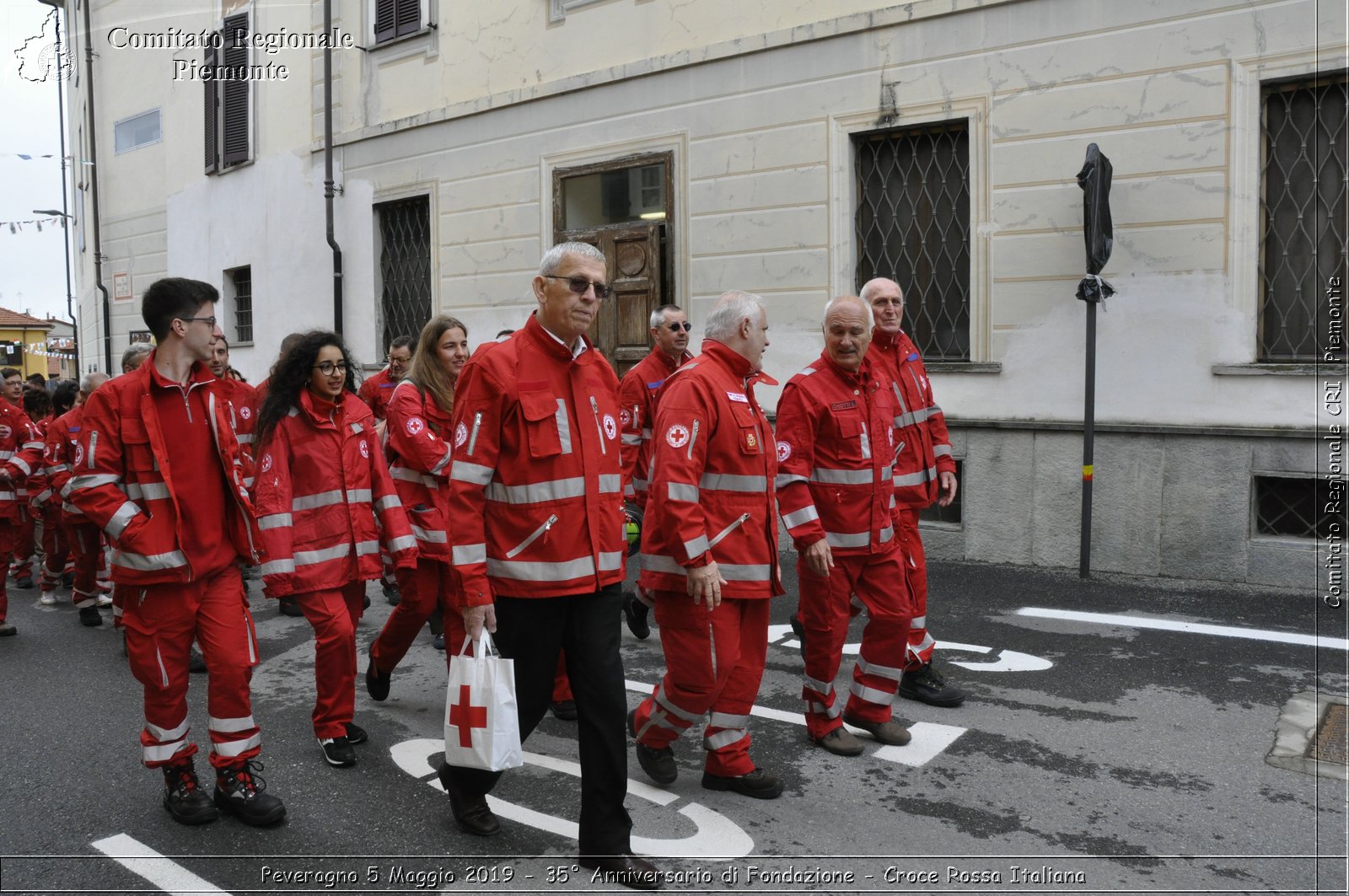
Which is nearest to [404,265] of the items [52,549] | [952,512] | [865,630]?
[52,549]

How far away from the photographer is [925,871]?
355cm

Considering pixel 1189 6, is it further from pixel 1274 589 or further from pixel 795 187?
pixel 1274 589

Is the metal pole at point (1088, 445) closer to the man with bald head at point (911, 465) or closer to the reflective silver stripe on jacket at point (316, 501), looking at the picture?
the man with bald head at point (911, 465)

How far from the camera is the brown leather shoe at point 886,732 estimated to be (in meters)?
4.77

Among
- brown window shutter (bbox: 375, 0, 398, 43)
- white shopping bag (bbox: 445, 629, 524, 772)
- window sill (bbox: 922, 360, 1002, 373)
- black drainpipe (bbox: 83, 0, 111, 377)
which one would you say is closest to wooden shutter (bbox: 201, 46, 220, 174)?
black drainpipe (bbox: 83, 0, 111, 377)

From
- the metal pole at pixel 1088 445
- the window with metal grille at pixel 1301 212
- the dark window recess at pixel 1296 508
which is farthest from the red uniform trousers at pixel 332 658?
the window with metal grille at pixel 1301 212

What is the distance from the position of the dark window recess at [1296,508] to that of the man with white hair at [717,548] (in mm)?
5176

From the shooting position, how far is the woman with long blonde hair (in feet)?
17.4

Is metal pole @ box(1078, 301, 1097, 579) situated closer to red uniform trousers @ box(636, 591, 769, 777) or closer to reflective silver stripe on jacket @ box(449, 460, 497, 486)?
red uniform trousers @ box(636, 591, 769, 777)

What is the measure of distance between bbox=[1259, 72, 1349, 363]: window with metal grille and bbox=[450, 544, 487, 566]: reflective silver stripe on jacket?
672 centimetres

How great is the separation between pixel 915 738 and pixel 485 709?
2275mm

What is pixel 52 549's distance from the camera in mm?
9109

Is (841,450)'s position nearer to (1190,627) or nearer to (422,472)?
(422,472)

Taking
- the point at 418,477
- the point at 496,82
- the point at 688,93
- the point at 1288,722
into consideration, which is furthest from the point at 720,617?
→ the point at 496,82
